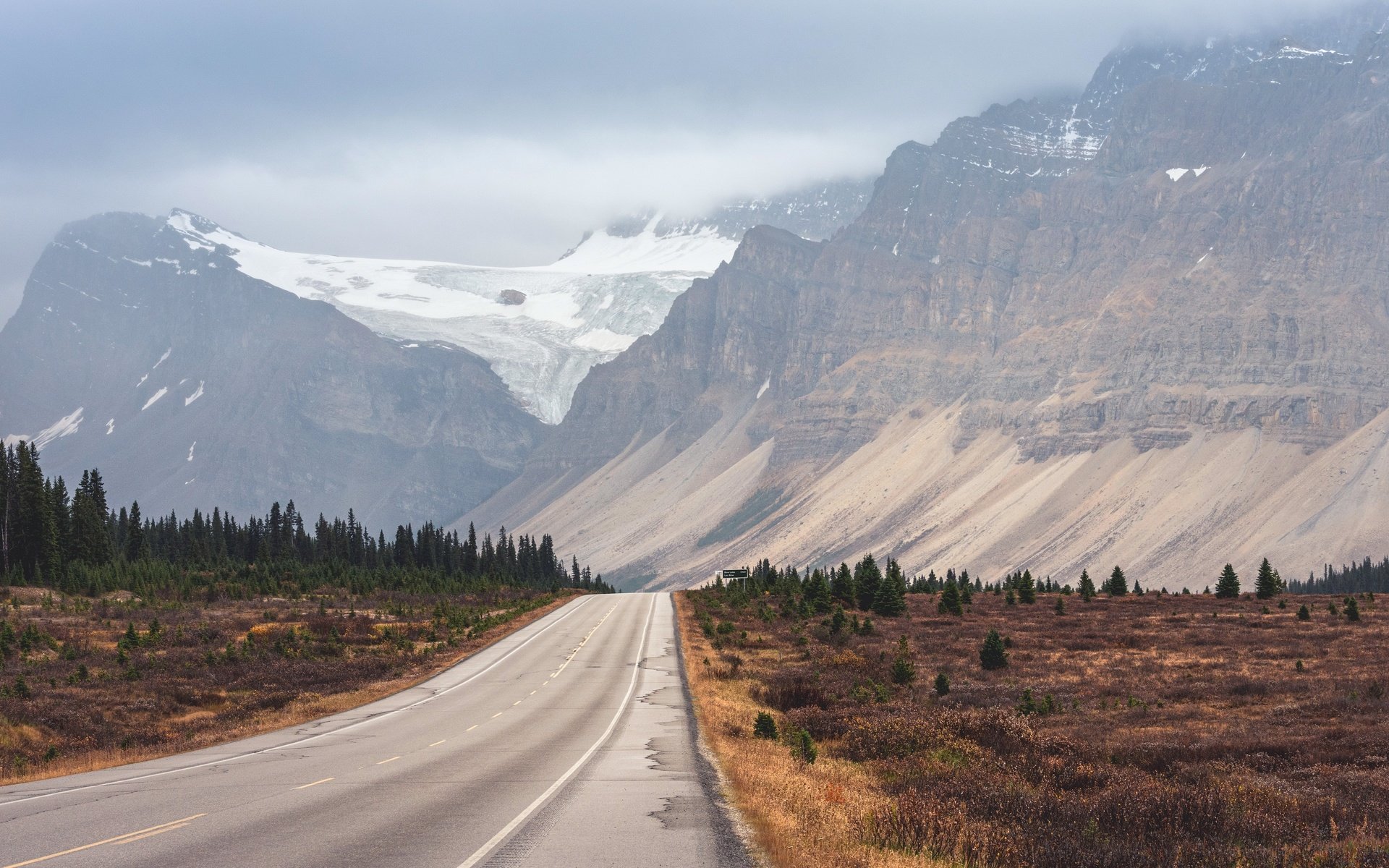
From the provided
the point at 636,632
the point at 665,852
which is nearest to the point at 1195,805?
the point at 665,852

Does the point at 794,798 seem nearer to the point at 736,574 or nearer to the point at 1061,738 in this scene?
the point at 1061,738

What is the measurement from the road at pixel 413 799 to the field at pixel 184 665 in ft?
9.12

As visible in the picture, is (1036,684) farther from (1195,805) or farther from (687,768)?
(1195,805)

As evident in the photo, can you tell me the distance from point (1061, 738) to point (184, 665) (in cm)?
3309

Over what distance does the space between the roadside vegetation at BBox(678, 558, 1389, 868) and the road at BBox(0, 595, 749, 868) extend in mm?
1659

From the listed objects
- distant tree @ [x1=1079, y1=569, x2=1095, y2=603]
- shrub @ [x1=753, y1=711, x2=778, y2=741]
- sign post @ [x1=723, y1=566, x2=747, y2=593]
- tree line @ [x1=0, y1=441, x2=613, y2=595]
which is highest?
tree line @ [x1=0, y1=441, x2=613, y2=595]

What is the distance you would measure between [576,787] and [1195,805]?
10100 mm

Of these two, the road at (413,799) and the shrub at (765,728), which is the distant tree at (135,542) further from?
the shrub at (765,728)

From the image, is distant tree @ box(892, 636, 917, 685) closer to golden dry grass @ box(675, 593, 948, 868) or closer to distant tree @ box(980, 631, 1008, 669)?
distant tree @ box(980, 631, 1008, 669)

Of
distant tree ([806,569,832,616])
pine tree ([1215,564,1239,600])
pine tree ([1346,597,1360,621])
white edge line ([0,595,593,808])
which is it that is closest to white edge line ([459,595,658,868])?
white edge line ([0,595,593,808])

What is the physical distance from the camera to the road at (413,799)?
16453 mm

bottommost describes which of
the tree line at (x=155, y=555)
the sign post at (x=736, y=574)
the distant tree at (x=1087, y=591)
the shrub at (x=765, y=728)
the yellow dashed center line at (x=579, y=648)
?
the yellow dashed center line at (x=579, y=648)

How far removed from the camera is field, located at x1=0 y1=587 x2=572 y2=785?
32375mm

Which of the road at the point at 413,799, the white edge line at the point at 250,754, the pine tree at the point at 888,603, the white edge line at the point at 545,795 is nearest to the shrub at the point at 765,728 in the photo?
the road at the point at 413,799
